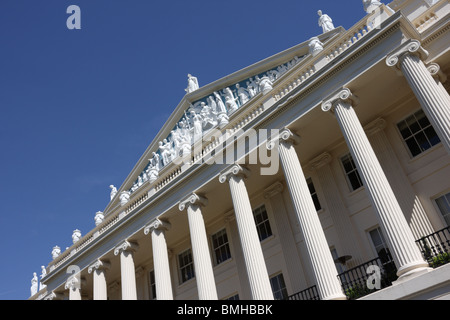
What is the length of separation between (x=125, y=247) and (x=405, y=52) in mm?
15285

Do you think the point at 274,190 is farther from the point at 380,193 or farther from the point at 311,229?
the point at 380,193

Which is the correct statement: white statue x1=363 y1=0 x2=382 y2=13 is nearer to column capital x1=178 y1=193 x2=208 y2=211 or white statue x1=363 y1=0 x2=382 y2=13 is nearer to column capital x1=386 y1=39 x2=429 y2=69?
column capital x1=386 y1=39 x2=429 y2=69

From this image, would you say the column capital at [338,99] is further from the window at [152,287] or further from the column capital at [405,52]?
the window at [152,287]

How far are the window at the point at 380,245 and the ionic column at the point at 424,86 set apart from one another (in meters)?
5.25

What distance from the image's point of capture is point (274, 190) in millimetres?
19844

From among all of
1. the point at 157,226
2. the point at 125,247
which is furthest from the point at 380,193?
the point at 125,247

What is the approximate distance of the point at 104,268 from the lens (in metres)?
22.9

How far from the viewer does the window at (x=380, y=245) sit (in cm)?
1538

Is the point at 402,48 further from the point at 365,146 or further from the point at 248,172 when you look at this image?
the point at 248,172

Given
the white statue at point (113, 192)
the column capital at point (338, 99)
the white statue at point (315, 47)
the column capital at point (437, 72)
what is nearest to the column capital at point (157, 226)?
the white statue at point (113, 192)

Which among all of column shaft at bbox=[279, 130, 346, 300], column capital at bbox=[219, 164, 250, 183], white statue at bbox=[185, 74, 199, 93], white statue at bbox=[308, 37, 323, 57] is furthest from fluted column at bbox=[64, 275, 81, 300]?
white statue at bbox=[308, 37, 323, 57]

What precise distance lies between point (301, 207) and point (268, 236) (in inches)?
223

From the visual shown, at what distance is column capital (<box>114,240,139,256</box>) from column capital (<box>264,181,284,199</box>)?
7.12m

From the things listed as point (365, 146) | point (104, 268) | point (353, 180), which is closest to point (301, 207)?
point (365, 146)
